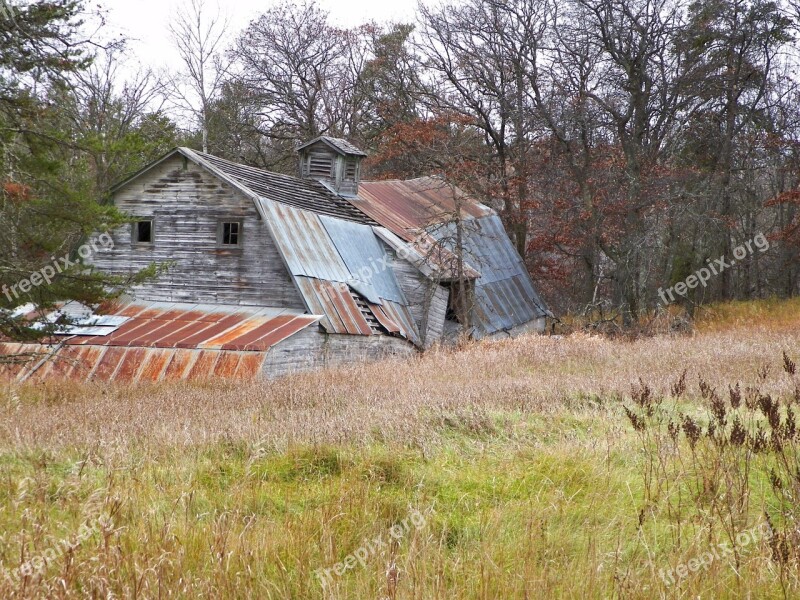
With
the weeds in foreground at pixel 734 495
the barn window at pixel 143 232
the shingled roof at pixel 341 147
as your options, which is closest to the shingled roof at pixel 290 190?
the shingled roof at pixel 341 147

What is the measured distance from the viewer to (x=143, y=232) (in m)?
20.5

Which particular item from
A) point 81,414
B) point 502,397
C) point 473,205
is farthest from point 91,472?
point 473,205

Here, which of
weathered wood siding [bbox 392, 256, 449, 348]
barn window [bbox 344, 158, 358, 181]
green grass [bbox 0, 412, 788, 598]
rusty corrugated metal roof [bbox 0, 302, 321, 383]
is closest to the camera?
green grass [bbox 0, 412, 788, 598]

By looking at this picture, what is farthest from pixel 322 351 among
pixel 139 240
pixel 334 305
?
pixel 139 240

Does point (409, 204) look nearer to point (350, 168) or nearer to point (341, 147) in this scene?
point (350, 168)

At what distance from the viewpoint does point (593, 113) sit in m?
26.0

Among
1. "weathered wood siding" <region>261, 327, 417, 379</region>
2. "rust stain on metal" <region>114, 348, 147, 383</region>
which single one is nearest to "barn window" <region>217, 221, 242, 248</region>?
"weathered wood siding" <region>261, 327, 417, 379</region>

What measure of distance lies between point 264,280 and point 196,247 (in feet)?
7.51

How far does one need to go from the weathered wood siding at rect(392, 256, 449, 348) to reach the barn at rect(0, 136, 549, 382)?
0.11 feet

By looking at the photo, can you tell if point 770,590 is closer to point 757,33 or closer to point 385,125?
point 757,33

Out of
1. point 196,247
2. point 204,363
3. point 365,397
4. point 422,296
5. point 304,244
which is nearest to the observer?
point 365,397

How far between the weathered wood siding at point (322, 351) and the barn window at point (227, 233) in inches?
148

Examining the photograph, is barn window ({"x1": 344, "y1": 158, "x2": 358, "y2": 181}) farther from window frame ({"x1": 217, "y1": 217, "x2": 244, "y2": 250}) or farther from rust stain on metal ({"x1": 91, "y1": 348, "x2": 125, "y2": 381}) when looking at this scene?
rust stain on metal ({"x1": 91, "y1": 348, "x2": 125, "y2": 381})

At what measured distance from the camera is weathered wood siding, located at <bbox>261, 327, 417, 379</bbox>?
16.1 m
